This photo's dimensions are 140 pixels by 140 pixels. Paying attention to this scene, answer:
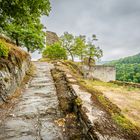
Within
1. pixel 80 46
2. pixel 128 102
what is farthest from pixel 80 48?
pixel 128 102

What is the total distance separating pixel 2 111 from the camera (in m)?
4.75

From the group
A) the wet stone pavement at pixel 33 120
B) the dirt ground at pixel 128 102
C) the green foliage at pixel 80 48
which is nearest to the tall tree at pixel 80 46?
the green foliage at pixel 80 48

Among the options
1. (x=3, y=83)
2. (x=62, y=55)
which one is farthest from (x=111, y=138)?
(x=62, y=55)

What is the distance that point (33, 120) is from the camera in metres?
4.21

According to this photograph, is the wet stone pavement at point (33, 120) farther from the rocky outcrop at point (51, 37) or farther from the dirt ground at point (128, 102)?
the rocky outcrop at point (51, 37)

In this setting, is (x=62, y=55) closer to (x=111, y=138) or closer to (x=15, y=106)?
(x=15, y=106)

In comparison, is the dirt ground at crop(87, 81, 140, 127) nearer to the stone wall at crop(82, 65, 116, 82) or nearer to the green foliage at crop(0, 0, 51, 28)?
the green foliage at crop(0, 0, 51, 28)

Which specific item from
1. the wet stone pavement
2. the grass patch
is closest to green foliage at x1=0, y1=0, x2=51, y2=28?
the wet stone pavement

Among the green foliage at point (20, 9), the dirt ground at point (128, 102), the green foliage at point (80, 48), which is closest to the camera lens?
the dirt ground at point (128, 102)

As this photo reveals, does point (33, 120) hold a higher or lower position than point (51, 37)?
lower

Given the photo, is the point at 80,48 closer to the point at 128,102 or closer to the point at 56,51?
the point at 56,51

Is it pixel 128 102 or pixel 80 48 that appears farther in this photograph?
pixel 80 48

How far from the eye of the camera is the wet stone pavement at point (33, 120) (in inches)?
136

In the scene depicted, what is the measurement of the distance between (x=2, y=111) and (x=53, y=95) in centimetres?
199
